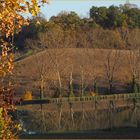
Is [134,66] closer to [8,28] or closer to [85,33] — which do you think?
[85,33]

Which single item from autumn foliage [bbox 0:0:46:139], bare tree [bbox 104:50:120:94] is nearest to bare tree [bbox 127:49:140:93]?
bare tree [bbox 104:50:120:94]

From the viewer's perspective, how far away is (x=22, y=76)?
51.5m

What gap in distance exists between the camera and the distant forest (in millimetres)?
50875

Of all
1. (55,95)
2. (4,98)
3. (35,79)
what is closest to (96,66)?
(35,79)

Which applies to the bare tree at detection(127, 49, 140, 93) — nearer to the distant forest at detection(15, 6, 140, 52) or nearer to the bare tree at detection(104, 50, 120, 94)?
the distant forest at detection(15, 6, 140, 52)

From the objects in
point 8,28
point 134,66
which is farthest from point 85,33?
point 8,28

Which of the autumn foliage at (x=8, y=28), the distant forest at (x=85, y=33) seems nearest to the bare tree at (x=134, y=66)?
the distant forest at (x=85, y=33)

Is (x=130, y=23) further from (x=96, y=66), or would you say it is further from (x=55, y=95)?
(x=55, y=95)

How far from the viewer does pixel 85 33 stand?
181 feet

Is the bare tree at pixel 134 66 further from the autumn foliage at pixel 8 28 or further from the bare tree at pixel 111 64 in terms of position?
the autumn foliage at pixel 8 28

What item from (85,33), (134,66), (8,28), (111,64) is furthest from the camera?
(85,33)

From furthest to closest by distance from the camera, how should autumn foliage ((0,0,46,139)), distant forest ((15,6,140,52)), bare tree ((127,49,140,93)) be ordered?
Result: distant forest ((15,6,140,52)) < bare tree ((127,49,140,93)) < autumn foliage ((0,0,46,139))

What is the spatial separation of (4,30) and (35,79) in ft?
149

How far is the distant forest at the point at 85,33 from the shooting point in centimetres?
5088
